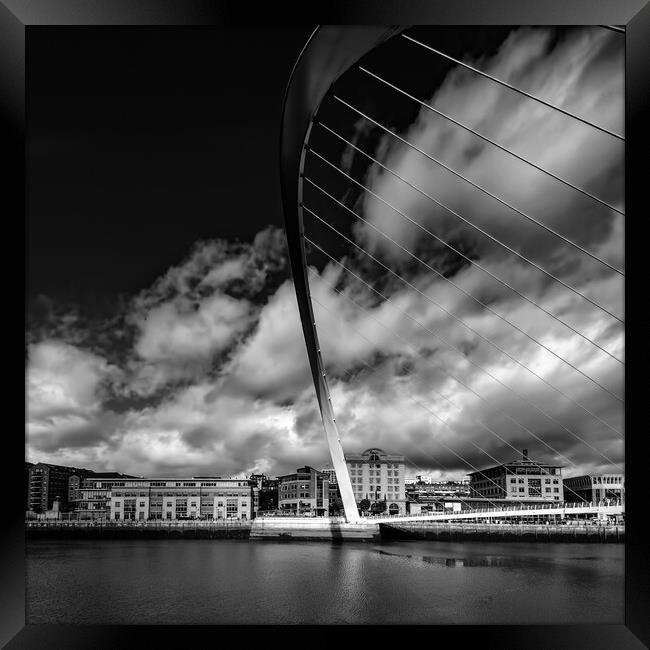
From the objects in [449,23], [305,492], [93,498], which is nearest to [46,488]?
[93,498]

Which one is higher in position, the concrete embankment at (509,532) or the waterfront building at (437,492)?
the concrete embankment at (509,532)

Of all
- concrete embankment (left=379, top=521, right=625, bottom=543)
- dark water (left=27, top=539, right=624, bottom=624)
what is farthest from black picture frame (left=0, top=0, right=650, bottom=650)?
concrete embankment (left=379, top=521, right=625, bottom=543)

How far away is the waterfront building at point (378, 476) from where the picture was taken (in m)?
64.8

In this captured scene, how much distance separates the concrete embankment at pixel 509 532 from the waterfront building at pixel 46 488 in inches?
1562

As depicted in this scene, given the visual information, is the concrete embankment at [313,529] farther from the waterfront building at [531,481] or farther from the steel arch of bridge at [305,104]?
the waterfront building at [531,481]

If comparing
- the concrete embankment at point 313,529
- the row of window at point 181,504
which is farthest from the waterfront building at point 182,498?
the concrete embankment at point 313,529

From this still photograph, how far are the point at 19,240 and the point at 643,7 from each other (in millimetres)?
4230

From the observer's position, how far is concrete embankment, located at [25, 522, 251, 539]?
3666 centimetres

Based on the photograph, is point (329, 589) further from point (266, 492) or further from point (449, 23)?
point (266, 492)

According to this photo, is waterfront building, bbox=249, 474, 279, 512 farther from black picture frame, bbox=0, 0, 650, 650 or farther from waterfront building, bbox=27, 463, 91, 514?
black picture frame, bbox=0, 0, 650, 650

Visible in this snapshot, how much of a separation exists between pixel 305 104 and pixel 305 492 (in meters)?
54.1

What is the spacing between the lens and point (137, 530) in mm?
37938

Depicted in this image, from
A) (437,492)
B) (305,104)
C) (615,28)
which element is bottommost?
(437,492)

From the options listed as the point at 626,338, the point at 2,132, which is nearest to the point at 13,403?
the point at 2,132
